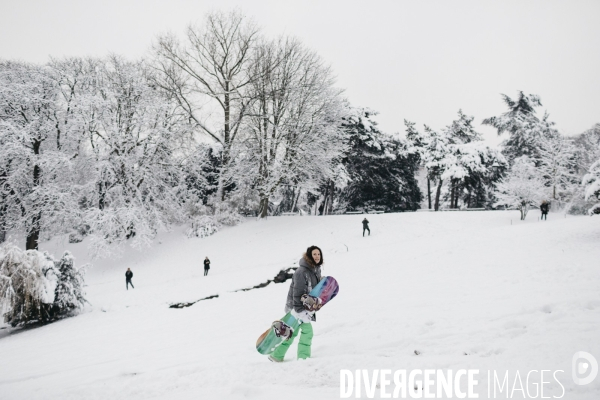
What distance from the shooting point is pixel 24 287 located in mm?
13711

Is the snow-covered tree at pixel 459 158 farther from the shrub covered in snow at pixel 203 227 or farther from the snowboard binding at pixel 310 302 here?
the snowboard binding at pixel 310 302

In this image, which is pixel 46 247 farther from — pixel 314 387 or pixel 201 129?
pixel 314 387

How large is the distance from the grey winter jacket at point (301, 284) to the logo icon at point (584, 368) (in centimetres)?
365

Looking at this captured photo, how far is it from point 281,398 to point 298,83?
28493 millimetres

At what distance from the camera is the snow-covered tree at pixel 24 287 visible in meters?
13.5

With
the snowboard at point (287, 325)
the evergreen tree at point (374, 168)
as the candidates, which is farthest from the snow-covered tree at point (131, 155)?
the snowboard at point (287, 325)

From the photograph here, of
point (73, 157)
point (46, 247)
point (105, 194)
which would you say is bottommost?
point (46, 247)

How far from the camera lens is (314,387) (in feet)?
15.3

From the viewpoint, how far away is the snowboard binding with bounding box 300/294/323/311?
5.66 meters

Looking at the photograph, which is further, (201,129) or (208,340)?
(201,129)

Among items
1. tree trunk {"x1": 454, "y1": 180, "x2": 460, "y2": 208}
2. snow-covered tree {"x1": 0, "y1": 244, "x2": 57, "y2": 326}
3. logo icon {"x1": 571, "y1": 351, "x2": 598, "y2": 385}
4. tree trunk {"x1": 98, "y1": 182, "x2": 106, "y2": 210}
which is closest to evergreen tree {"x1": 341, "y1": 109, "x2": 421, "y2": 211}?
tree trunk {"x1": 454, "y1": 180, "x2": 460, "y2": 208}

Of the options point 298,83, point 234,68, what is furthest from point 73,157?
point 298,83

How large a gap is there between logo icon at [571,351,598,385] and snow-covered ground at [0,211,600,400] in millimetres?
94

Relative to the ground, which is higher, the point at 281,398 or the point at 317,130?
the point at 317,130
